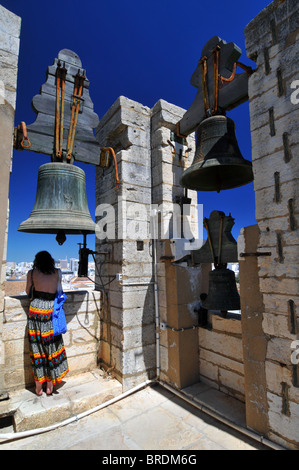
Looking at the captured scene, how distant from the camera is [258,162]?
2.30 meters

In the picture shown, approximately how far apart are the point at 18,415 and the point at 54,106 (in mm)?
3337

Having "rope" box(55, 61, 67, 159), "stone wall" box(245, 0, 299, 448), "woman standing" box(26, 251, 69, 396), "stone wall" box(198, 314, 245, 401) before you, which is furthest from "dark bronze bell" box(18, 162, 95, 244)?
"stone wall" box(198, 314, 245, 401)

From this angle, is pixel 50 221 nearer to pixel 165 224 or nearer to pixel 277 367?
pixel 165 224

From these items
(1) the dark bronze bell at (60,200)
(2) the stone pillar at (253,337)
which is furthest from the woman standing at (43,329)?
(2) the stone pillar at (253,337)

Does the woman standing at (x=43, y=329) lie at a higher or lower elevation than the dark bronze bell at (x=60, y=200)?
lower

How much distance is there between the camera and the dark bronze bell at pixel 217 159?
2402 mm

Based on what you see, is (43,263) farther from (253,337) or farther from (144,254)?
(253,337)

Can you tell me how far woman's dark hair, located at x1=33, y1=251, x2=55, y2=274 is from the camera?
113 inches

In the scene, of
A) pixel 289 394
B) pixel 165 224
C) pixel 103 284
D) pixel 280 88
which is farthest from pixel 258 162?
pixel 103 284

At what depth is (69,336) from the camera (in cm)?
329

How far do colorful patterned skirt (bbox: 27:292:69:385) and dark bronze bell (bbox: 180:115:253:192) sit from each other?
7.08ft

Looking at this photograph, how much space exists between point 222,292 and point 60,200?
1989 millimetres

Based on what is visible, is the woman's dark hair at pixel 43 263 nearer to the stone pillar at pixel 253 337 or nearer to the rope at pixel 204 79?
the stone pillar at pixel 253 337

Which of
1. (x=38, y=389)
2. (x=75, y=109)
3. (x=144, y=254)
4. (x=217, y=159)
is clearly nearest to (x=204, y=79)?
(x=217, y=159)
